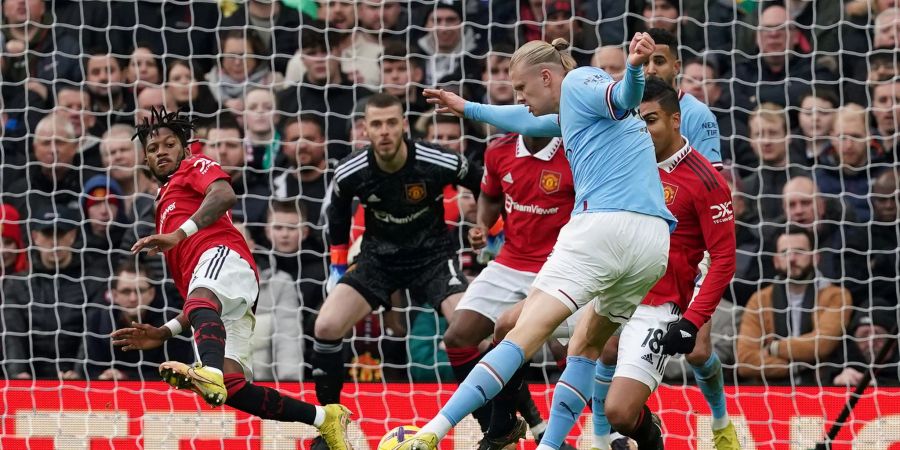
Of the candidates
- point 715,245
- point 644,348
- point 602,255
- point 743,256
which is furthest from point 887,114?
point 602,255

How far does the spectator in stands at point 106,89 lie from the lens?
30.7 ft

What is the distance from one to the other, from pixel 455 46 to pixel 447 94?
3.51 metres

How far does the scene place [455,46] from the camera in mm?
9375

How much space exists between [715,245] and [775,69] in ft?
11.6

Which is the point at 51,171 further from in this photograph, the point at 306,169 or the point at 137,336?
the point at 137,336

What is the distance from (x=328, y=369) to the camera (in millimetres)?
7207

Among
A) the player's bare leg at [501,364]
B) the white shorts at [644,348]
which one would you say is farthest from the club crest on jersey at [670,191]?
the player's bare leg at [501,364]

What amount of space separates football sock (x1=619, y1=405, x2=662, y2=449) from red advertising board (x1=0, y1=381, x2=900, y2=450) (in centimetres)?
122

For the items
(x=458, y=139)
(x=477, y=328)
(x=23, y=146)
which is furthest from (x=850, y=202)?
(x=23, y=146)

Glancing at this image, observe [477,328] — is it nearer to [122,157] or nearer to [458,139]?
[458,139]

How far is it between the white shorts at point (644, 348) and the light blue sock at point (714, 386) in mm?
557

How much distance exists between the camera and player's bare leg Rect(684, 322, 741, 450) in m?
6.43

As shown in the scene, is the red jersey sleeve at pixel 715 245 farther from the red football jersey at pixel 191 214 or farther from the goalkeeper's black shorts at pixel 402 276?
the red football jersey at pixel 191 214

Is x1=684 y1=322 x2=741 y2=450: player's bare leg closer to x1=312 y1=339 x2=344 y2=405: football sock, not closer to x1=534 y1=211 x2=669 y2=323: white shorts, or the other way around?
x1=534 y1=211 x2=669 y2=323: white shorts
